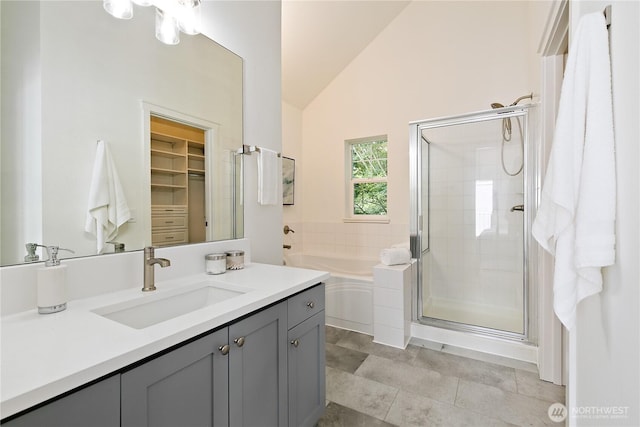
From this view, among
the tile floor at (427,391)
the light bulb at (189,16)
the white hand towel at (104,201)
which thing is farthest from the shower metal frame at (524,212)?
the white hand towel at (104,201)

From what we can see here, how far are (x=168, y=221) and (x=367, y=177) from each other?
267 centimetres

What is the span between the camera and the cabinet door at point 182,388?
2.20 ft

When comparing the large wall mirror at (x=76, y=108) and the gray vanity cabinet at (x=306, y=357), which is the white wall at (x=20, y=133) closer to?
the large wall mirror at (x=76, y=108)

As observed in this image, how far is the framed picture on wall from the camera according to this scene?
11.5ft

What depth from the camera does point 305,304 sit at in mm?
1281

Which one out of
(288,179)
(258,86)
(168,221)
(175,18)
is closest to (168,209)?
(168,221)

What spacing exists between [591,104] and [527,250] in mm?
1822

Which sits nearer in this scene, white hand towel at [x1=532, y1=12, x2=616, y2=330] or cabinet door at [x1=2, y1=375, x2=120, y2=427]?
cabinet door at [x1=2, y1=375, x2=120, y2=427]

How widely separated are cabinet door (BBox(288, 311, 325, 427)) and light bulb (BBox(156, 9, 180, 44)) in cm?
147

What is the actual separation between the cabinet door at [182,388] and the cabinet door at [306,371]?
1.18ft

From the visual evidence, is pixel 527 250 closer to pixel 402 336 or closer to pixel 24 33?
pixel 402 336

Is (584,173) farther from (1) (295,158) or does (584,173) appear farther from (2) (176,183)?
(1) (295,158)

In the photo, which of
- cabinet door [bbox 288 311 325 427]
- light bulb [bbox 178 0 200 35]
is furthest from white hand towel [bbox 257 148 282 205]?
cabinet door [bbox 288 311 325 427]

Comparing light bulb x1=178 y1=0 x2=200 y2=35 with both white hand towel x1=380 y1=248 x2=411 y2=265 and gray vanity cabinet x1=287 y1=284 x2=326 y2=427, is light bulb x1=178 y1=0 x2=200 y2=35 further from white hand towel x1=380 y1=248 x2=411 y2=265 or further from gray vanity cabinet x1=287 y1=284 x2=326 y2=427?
white hand towel x1=380 y1=248 x2=411 y2=265
